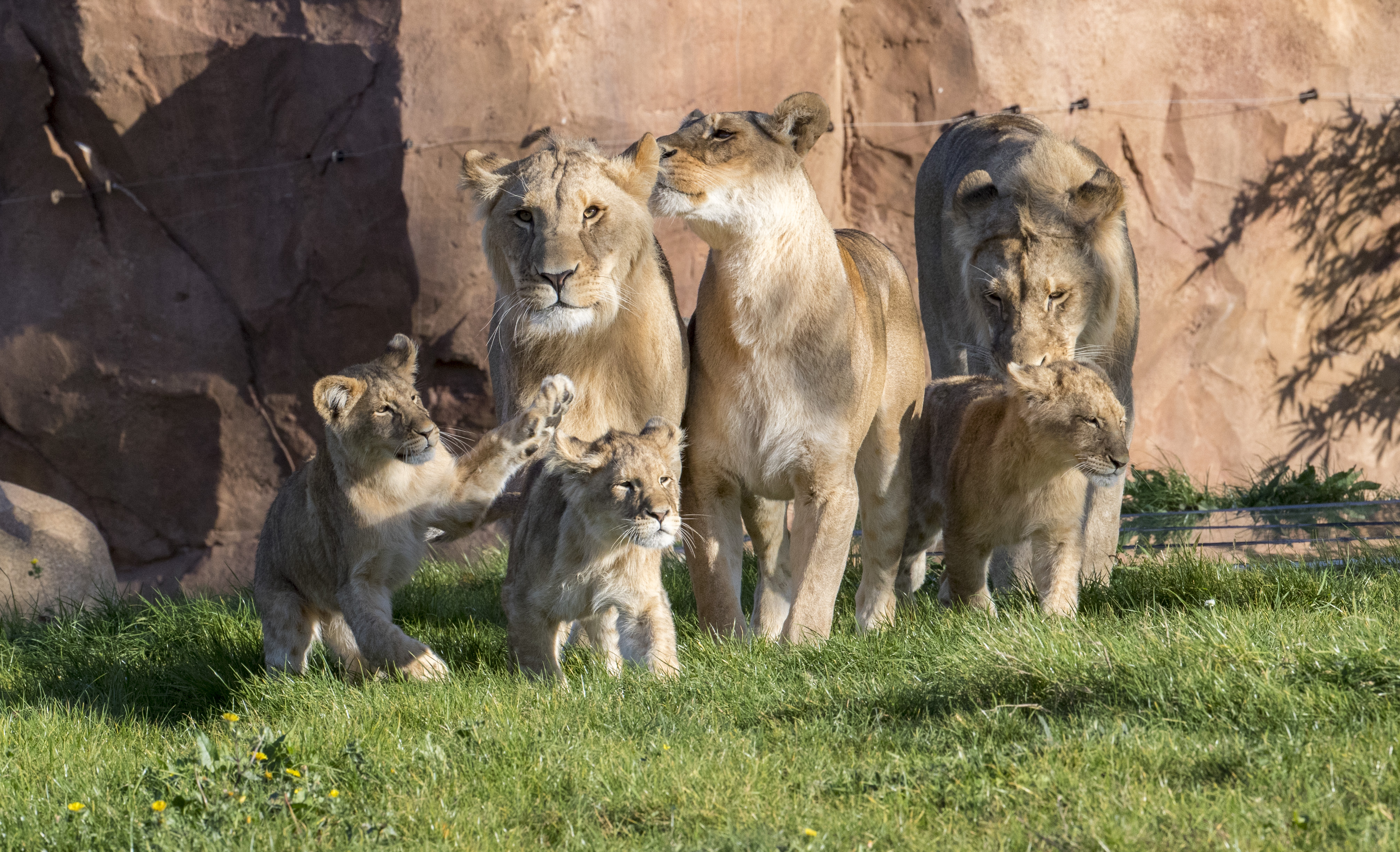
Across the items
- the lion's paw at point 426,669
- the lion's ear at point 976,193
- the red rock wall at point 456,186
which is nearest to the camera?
the lion's paw at point 426,669

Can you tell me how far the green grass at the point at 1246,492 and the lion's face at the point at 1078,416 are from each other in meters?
4.27

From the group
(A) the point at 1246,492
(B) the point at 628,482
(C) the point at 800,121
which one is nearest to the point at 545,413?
(B) the point at 628,482

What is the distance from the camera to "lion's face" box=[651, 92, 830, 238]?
16.9 ft

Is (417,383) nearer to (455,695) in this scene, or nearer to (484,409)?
(484,409)

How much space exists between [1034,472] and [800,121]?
1709 millimetres

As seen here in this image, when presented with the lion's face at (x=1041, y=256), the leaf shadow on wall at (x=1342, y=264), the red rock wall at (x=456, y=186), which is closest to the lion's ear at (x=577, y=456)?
the lion's face at (x=1041, y=256)

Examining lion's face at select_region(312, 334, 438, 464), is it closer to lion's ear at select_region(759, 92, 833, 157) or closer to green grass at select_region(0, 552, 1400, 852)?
green grass at select_region(0, 552, 1400, 852)

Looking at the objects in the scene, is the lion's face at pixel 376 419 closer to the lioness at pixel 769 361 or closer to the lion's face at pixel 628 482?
the lion's face at pixel 628 482

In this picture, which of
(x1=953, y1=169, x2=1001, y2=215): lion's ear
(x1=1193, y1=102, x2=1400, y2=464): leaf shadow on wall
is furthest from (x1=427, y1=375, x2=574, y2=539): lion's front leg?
(x1=1193, y1=102, x2=1400, y2=464): leaf shadow on wall

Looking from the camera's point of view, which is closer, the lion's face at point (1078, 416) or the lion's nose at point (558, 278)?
the lion's nose at point (558, 278)

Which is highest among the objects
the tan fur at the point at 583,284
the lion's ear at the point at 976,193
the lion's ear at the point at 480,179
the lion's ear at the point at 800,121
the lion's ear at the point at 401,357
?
the lion's ear at the point at 800,121

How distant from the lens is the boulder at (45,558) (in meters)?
7.86

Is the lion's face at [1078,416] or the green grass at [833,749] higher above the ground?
the lion's face at [1078,416]

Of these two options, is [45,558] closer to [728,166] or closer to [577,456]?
[577,456]
